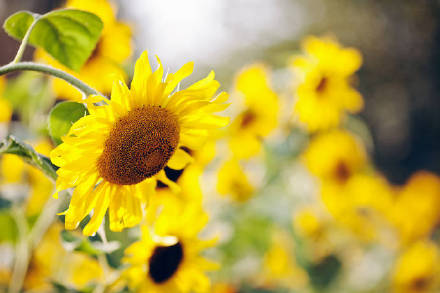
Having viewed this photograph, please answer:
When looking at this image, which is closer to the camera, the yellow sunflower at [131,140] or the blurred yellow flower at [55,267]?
the yellow sunflower at [131,140]

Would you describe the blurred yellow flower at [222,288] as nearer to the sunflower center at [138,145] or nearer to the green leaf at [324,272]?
the green leaf at [324,272]

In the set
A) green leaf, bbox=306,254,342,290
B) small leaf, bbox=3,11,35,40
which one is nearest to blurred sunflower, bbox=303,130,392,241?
green leaf, bbox=306,254,342,290

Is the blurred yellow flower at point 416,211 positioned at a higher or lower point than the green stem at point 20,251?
lower

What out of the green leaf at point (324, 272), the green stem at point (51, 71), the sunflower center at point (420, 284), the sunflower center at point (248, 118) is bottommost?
the sunflower center at point (420, 284)

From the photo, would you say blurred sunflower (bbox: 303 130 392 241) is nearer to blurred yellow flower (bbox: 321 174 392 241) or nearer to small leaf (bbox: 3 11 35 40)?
blurred yellow flower (bbox: 321 174 392 241)

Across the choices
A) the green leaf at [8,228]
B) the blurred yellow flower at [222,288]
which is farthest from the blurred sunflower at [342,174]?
the green leaf at [8,228]

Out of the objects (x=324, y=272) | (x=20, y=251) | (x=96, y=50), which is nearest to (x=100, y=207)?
(x=20, y=251)

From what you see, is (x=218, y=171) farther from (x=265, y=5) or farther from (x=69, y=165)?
(x=265, y=5)

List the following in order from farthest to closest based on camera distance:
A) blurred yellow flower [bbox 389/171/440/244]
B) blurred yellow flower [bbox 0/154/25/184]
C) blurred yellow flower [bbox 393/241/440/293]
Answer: blurred yellow flower [bbox 389/171/440/244] < blurred yellow flower [bbox 393/241/440/293] < blurred yellow flower [bbox 0/154/25/184]
